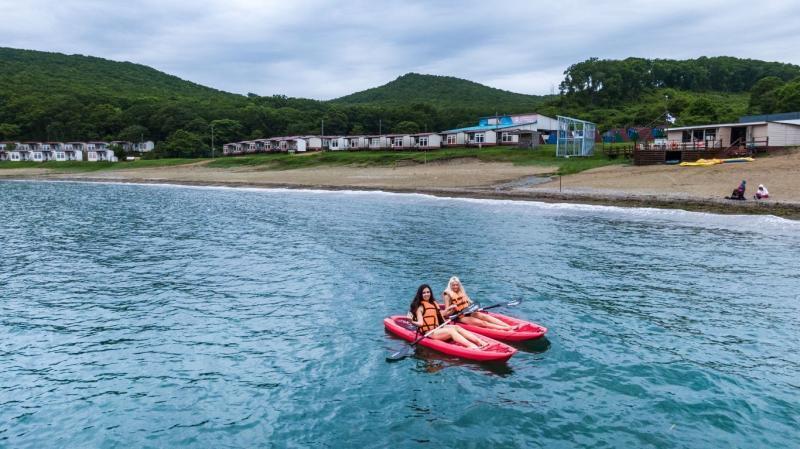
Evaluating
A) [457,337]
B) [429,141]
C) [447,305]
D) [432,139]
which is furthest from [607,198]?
[429,141]

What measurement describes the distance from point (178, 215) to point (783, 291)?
40052 millimetres

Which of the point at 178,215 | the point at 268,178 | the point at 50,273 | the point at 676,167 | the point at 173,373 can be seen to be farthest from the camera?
the point at 268,178

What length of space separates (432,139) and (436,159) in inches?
738

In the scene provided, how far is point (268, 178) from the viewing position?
254 feet

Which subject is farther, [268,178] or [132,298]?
[268,178]

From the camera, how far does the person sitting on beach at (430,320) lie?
14.4 meters

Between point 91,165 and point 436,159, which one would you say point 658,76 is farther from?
point 91,165

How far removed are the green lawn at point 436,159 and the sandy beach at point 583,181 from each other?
6.40 ft

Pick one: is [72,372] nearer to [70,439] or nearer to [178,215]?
[70,439]

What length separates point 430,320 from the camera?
15000 millimetres

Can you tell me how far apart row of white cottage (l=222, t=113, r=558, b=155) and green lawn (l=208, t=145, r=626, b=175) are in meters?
3.70

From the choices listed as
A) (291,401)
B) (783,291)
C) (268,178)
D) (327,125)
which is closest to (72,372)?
(291,401)

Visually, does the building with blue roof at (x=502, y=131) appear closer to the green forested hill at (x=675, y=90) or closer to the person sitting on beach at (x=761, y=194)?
the green forested hill at (x=675, y=90)

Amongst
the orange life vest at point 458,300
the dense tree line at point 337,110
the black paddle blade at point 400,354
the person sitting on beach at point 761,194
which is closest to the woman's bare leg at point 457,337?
the black paddle blade at point 400,354
